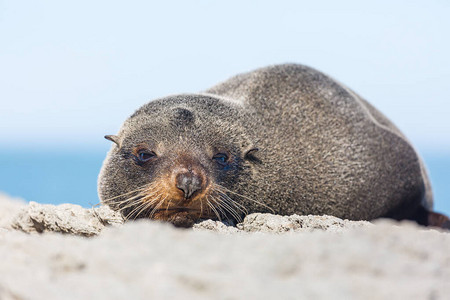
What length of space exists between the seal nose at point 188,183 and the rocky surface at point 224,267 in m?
1.96

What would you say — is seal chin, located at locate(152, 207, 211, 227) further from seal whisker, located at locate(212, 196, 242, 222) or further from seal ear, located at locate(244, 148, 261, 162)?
seal ear, located at locate(244, 148, 261, 162)

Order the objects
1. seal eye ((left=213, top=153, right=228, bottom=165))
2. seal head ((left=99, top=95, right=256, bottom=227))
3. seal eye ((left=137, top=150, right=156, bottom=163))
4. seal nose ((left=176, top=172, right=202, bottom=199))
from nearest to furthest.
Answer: seal nose ((left=176, top=172, right=202, bottom=199))
seal head ((left=99, top=95, right=256, bottom=227))
seal eye ((left=137, top=150, right=156, bottom=163))
seal eye ((left=213, top=153, right=228, bottom=165))

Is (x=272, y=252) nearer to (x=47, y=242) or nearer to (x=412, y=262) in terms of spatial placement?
(x=412, y=262)

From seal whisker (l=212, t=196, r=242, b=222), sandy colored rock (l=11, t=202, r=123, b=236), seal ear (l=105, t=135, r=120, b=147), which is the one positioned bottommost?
seal whisker (l=212, t=196, r=242, b=222)

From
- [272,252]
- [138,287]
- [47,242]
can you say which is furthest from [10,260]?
[272,252]

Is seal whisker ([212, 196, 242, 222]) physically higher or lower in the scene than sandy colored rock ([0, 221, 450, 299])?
lower

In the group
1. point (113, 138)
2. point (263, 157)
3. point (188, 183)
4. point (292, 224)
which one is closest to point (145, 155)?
point (113, 138)

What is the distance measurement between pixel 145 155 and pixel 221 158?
771 mm

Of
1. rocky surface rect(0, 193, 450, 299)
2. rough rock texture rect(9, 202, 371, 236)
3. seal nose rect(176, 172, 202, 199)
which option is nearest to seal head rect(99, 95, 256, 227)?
seal nose rect(176, 172, 202, 199)

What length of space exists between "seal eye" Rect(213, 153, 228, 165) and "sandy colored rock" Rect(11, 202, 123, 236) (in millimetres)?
1149

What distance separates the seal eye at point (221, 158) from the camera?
575 cm

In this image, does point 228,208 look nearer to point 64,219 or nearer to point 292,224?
point 292,224

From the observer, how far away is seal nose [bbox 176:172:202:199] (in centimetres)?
492

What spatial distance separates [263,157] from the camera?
624 centimetres
